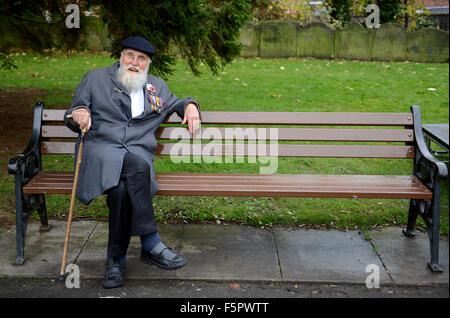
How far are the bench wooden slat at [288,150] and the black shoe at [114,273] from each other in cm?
102

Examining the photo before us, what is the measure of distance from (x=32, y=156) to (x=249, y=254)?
Answer: 174 centimetres

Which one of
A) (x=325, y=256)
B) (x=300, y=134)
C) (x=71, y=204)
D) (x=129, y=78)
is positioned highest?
(x=129, y=78)

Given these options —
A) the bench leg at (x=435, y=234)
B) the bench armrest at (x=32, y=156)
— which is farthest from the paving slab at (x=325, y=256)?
the bench armrest at (x=32, y=156)

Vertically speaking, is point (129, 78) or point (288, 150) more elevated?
point (129, 78)

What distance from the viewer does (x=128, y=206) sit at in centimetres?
348

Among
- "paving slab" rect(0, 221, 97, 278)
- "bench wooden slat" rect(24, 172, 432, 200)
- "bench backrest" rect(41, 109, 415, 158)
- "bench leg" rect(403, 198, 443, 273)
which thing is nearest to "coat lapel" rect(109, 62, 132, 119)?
"bench backrest" rect(41, 109, 415, 158)

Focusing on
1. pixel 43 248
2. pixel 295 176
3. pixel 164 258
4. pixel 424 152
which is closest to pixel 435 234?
pixel 424 152

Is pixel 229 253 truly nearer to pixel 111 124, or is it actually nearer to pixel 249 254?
pixel 249 254

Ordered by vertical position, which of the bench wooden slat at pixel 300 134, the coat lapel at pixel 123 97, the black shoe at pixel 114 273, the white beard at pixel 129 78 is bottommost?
the black shoe at pixel 114 273

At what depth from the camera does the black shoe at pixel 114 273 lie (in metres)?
3.42

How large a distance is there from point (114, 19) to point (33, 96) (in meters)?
3.40

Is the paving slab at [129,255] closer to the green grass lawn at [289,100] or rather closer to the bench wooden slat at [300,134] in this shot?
the green grass lawn at [289,100]

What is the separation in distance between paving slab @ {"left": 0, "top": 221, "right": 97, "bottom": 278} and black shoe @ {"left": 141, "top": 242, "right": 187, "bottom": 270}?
23.0 inches
